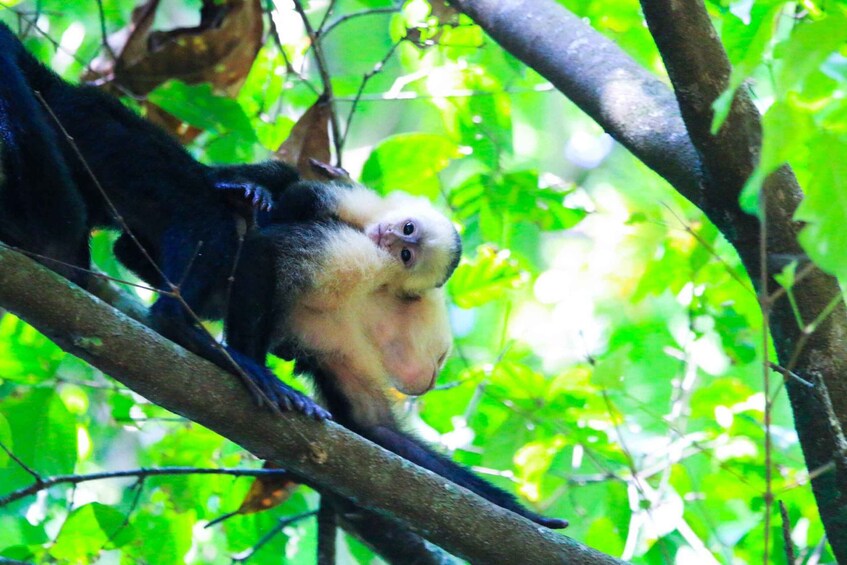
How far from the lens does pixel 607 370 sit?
246cm

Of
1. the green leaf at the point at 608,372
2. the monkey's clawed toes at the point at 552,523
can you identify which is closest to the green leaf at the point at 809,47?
the green leaf at the point at 608,372

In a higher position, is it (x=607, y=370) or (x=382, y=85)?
(x=382, y=85)

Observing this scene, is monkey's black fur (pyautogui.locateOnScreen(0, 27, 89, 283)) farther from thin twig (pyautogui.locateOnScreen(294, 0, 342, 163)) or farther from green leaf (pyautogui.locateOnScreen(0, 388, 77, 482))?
thin twig (pyautogui.locateOnScreen(294, 0, 342, 163))

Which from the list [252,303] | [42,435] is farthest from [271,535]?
[252,303]

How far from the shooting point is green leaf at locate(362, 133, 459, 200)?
133 inches

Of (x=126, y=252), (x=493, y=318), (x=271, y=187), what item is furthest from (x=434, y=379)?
(x=493, y=318)

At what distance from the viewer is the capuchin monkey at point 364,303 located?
2648 millimetres

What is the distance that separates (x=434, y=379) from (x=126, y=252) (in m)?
1.05

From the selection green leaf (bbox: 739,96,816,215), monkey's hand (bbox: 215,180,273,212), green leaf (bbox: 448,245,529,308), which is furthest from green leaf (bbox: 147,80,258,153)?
green leaf (bbox: 739,96,816,215)

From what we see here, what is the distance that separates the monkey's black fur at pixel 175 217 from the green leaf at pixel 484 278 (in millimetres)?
760

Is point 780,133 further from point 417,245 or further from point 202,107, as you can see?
point 202,107

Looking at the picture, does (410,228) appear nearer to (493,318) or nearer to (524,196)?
(524,196)

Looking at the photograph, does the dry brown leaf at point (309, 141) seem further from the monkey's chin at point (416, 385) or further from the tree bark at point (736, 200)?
the tree bark at point (736, 200)

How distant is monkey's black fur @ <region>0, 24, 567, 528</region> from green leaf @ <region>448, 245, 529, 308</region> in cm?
76
